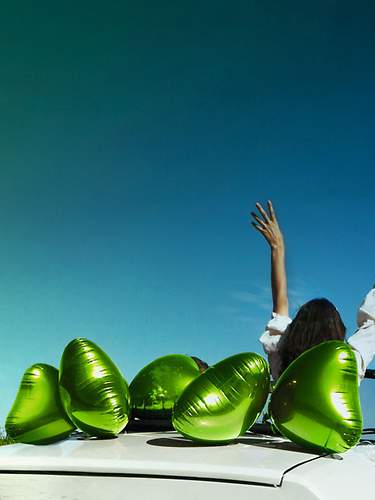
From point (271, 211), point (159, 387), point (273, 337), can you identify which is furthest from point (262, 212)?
point (159, 387)

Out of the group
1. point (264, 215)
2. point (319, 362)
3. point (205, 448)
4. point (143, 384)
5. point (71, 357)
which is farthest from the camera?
point (264, 215)

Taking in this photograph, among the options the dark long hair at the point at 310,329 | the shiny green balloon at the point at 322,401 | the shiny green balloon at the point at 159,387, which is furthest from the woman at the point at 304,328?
the shiny green balloon at the point at 322,401

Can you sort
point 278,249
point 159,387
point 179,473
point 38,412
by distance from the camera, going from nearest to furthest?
point 179,473 → point 38,412 → point 159,387 → point 278,249

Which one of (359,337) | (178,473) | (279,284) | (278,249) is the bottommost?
(178,473)

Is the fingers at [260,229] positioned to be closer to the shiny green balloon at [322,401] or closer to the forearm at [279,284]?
the forearm at [279,284]

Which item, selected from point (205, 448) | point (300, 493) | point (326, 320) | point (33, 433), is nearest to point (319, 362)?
point (205, 448)

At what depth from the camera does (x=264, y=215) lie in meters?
4.93

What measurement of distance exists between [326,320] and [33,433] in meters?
1.82

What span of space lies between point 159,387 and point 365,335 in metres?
1.71

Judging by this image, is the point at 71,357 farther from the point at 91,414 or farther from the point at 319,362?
the point at 319,362

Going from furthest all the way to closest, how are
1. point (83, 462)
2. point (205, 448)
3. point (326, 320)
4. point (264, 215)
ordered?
point (264, 215) < point (326, 320) < point (205, 448) < point (83, 462)

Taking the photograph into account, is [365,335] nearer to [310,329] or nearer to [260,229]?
[310,329]

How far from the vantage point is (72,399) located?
7.12 ft

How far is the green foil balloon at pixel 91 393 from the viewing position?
2.15m
